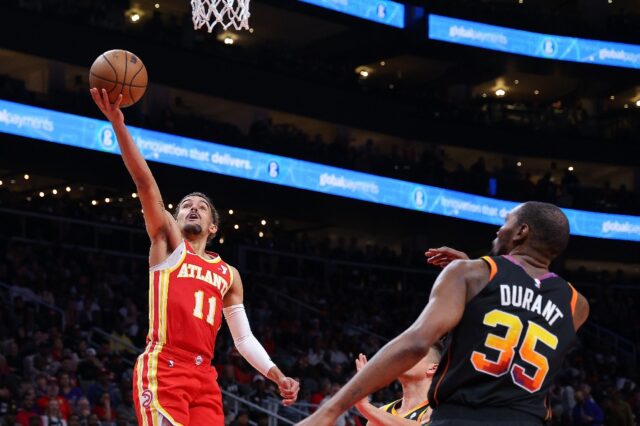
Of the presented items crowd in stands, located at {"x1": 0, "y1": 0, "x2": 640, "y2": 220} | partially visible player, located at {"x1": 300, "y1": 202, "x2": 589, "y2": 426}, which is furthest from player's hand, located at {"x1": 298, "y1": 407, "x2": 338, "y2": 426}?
crowd in stands, located at {"x1": 0, "y1": 0, "x2": 640, "y2": 220}

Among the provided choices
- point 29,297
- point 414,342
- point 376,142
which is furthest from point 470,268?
point 376,142

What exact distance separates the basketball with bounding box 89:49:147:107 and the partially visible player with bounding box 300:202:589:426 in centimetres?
311

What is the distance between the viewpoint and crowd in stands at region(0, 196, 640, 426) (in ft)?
46.2

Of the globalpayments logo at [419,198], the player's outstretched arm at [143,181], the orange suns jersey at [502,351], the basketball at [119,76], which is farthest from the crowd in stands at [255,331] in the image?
the orange suns jersey at [502,351]

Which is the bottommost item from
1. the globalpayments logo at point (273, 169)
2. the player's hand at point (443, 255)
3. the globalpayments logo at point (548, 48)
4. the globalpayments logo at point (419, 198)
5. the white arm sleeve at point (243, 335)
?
the white arm sleeve at point (243, 335)

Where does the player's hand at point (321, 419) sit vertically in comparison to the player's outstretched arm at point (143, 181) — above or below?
below

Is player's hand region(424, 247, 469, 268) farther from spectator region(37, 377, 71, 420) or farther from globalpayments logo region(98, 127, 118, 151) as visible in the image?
globalpayments logo region(98, 127, 118, 151)

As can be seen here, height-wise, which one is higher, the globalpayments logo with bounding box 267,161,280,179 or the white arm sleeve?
the globalpayments logo with bounding box 267,161,280,179

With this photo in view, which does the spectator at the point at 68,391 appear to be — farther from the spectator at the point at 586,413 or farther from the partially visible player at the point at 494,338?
the partially visible player at the point at 494,338

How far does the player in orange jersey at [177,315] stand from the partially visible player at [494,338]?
2.48 meters

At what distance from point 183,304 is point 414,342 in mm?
2827

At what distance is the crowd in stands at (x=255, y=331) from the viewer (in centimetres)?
1409

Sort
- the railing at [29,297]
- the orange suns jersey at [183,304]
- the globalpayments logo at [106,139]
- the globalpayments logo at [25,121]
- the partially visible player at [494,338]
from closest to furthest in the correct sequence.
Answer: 1. the partially visible player at [494,338]
2. the orange suns jersey at [183,304]
3. the railing at [29,297]
4. the globalpayments logo at [25,121]
5. the globalpayments logo at [106,139]

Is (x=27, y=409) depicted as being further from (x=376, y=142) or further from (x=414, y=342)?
(x=376, y=142)
